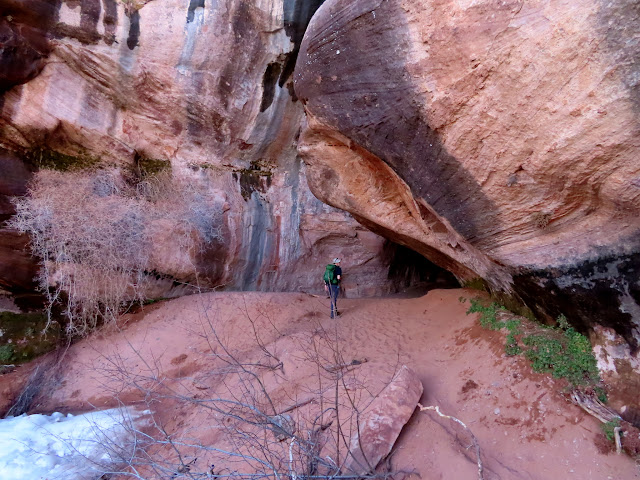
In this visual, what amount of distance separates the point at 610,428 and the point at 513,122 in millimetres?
2952

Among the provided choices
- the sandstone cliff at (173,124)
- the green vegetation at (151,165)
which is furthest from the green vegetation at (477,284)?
the green vegetation at (151,165)

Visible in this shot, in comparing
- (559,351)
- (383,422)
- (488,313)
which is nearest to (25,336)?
(383,422)

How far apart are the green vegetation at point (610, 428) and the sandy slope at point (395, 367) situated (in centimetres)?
10

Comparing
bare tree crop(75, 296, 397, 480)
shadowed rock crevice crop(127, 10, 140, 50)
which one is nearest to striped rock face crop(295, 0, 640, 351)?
bare tree crop(75, 296, 397, 480)

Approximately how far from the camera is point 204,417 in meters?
5.36

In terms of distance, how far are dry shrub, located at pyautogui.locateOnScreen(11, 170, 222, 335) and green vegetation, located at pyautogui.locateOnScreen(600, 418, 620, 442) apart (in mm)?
7349

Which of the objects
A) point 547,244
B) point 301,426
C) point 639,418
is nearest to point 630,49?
point 547,244

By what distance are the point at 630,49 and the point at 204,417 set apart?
239 inches

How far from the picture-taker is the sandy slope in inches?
146

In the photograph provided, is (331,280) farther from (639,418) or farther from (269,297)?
(639,418)

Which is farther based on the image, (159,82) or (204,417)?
(159,82)

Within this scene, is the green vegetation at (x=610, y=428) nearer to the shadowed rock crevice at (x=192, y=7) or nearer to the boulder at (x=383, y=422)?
the boulder at (x=383, y=422)

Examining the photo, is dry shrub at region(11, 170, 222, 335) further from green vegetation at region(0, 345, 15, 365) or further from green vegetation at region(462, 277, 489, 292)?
green vegetation at region(462, 277, 489, 292)

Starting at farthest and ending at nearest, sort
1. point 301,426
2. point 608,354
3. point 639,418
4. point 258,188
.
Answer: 1. point 258,188
2. point 301,426
3. point 608,354
4. point 639,418
